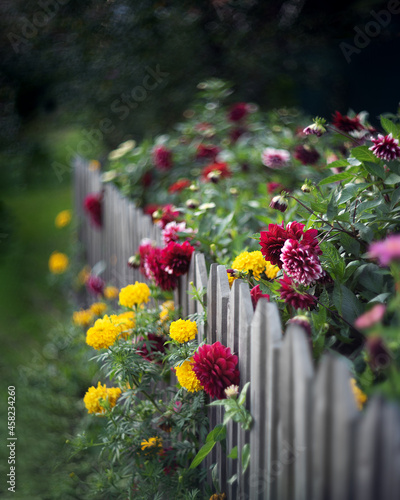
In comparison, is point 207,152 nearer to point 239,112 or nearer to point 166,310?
point 239,112

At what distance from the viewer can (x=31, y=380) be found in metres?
3.23

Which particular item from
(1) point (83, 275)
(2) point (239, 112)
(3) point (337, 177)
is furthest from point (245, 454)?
(1) point (83, 275)

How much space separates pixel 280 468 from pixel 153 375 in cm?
68

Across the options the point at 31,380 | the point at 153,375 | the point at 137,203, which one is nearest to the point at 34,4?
the point at 137,203

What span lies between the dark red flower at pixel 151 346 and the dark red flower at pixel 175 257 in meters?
0.26

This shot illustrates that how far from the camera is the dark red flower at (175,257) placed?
1842 mm

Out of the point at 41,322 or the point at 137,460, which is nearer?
the point at 137,460

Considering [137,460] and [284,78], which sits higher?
[284,78]

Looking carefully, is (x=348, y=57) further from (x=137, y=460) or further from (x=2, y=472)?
(x=2, y=472)

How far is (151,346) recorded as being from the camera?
1.81 m

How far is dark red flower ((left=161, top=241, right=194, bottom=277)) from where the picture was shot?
184 centimetres

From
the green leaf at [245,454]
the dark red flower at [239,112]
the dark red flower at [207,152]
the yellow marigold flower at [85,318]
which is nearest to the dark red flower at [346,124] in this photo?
the green leaf at [245,454]

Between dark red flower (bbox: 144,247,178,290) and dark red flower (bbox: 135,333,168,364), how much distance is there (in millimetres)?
224

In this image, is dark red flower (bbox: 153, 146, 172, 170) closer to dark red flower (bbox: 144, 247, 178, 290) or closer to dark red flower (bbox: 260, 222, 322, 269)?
dark red flower (bbox: 144, 247, 178, 290)
